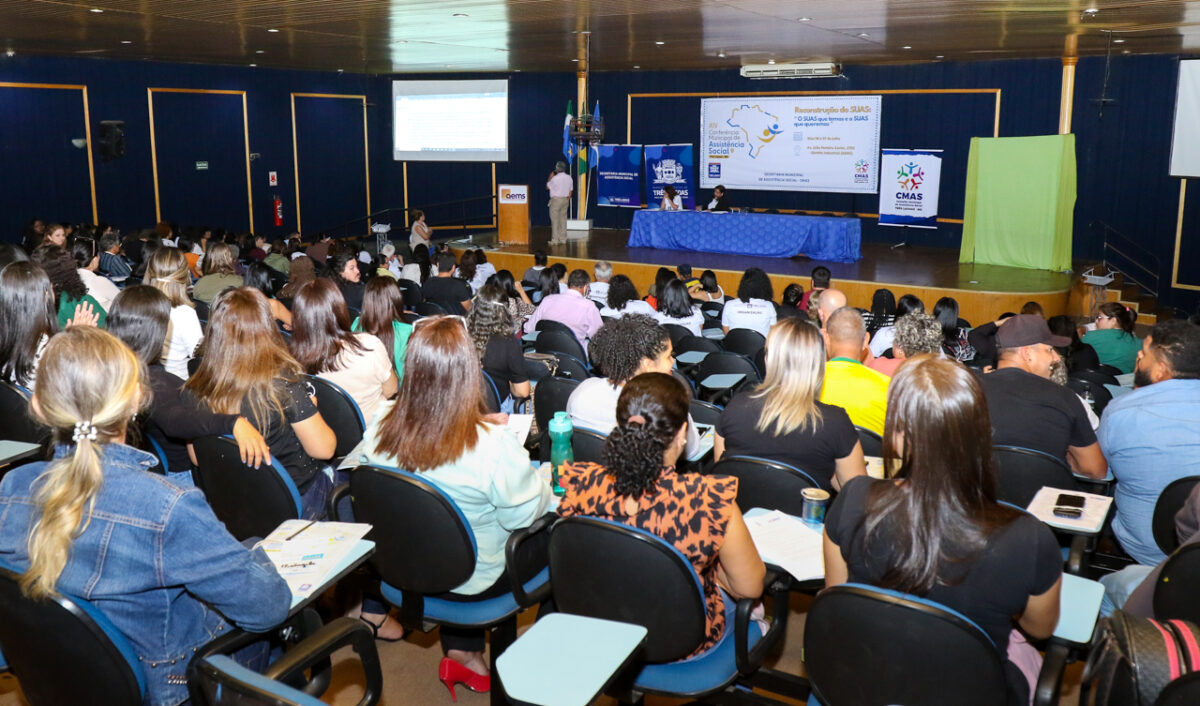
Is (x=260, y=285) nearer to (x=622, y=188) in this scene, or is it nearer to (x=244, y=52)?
(x=244, y=52)

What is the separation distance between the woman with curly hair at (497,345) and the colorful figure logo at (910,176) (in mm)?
11396

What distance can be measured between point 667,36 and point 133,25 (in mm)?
5547

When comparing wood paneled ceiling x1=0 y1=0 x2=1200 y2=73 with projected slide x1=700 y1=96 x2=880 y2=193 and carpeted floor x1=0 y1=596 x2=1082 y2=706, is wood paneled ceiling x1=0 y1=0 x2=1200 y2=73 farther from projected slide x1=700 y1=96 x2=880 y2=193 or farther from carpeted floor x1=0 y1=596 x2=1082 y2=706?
carpeted floor x1=0 y1=596 x2=1082 y2=706

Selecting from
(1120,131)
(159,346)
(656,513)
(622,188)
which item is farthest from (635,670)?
(622,188)

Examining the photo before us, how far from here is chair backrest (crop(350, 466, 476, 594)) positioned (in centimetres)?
255

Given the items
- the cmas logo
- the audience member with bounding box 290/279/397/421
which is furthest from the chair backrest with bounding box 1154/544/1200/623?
the cmas logo

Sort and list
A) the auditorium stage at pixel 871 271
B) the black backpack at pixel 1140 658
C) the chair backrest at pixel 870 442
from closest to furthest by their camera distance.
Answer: the black backpack at pixel 1140 658 < the chair backrest at pixel 870 442 < the auditorium stage at pixel 871 271

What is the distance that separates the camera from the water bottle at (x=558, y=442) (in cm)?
308

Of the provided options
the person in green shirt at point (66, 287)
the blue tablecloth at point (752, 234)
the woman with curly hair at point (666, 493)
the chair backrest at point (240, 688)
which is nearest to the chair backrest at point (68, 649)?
the chair backrest at point (240, 688)

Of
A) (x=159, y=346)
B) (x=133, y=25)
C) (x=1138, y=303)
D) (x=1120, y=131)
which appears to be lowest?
(x=1138, y=303)

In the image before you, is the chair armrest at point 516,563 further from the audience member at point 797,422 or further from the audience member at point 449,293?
the audience member at point 449,293

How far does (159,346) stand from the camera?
10.6 ft

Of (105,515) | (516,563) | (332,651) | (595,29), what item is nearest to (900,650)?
(516,563)

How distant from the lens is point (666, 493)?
2285mm
